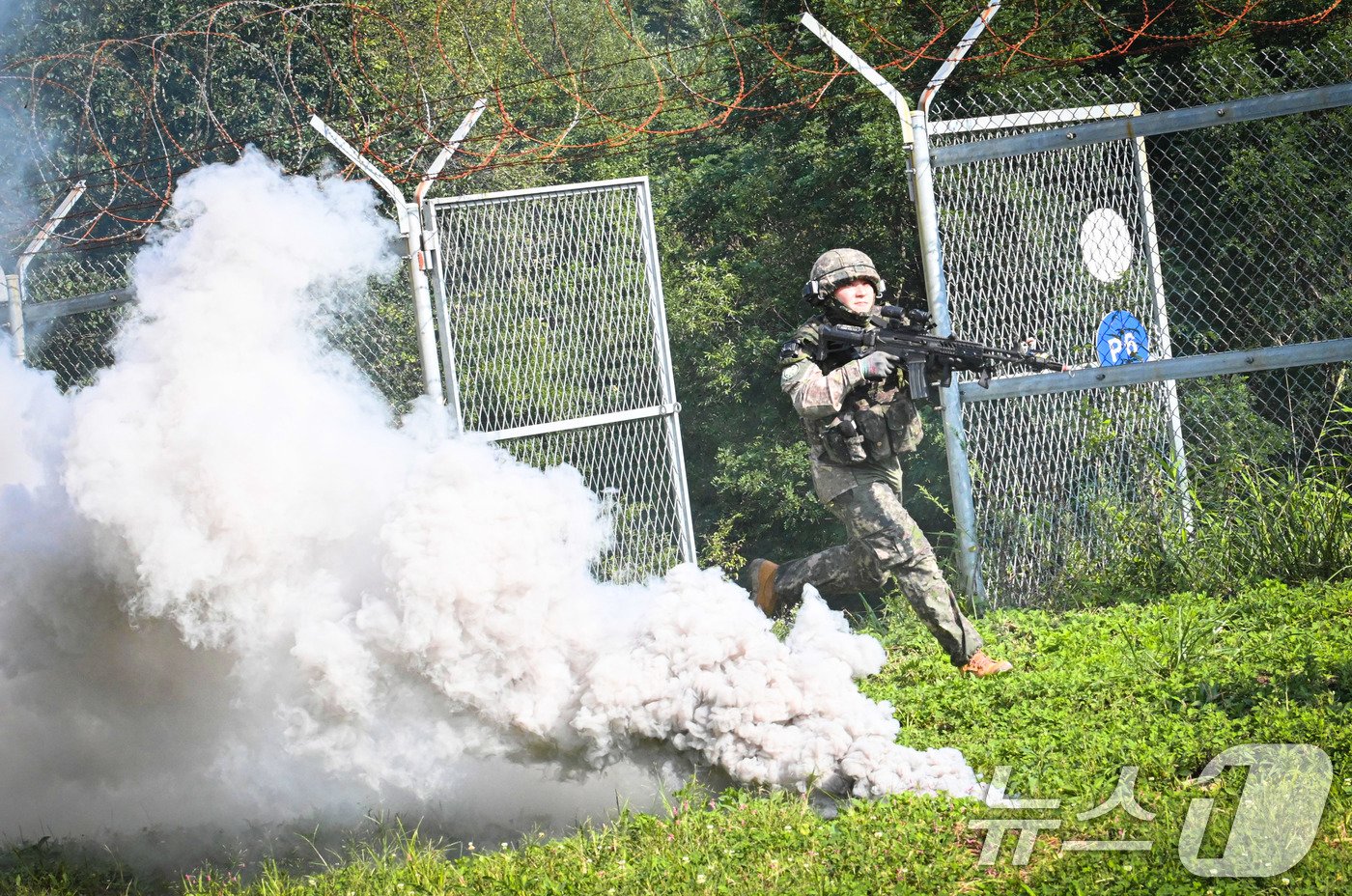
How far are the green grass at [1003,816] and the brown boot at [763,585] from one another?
1268mm

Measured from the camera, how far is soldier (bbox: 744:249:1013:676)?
5766mm

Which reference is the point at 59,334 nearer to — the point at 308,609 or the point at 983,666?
the point at 308,609

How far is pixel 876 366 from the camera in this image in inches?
226

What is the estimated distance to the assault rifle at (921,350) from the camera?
19.3 ft

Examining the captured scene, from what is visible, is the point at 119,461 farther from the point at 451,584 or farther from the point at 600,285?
the point at 600,285

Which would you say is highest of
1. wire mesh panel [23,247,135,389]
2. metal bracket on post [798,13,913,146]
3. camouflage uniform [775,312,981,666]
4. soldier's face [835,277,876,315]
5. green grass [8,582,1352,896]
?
metal bracket on post [798,13,913,146]

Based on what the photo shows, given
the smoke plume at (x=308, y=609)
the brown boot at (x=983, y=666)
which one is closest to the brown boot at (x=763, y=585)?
the brown boot at (x=983, y=666)

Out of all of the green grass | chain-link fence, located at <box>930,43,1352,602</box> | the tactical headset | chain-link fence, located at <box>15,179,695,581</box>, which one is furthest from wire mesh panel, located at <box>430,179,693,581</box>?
the green grass

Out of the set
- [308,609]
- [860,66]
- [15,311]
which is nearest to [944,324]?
[860,66]

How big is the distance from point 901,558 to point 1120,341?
185 cm

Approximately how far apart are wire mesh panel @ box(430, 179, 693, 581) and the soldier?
1105mm

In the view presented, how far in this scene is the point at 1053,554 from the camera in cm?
703

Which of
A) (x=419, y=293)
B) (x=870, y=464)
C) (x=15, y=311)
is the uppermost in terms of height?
(x=15, y=311)

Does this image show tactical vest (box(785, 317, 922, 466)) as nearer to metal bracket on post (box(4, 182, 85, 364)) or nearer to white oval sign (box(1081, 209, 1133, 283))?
white oval sign (box(1081, 209, 1133, 283))
